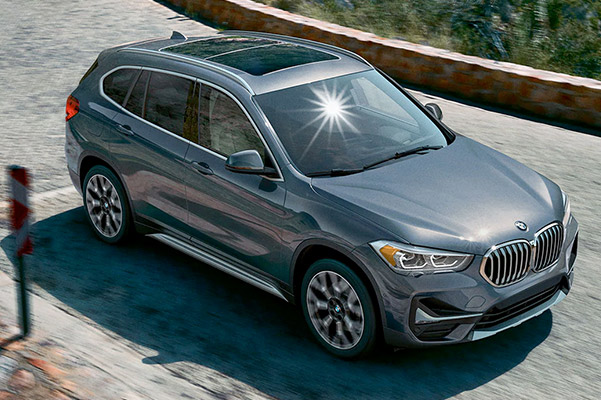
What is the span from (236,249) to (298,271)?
606 mm

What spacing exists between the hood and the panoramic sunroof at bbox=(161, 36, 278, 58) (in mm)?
1887

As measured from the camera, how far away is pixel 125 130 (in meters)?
6.96

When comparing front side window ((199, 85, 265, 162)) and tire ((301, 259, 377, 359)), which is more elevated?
front side window ((199, 85, 265, 162))

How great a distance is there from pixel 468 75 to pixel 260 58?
6217 mm

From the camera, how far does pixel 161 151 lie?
6.58m

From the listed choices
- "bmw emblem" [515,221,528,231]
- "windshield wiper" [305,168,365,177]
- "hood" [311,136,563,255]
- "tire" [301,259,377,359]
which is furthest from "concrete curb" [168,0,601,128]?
"tire" [301,259,377,359]

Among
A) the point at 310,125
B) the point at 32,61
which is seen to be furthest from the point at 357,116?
the point at 32,61

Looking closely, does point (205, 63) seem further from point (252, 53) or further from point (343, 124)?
point (343, 124)

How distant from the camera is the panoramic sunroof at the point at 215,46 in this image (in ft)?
22.8

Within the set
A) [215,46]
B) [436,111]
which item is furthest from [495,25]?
[215,46]

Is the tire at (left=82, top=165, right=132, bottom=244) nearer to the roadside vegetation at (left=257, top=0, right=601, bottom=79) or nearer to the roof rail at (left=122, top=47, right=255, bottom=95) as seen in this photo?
the roof rail at (left=122, top=47, right=255, bottom=95)

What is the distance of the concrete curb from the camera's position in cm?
1110

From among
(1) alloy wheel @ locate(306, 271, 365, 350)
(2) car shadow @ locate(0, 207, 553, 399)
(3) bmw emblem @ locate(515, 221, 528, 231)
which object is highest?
(3) bmw emblem @ locate(515, 221, 528, 231)

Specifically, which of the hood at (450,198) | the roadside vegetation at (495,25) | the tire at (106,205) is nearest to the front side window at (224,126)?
the hood at (450,198)
